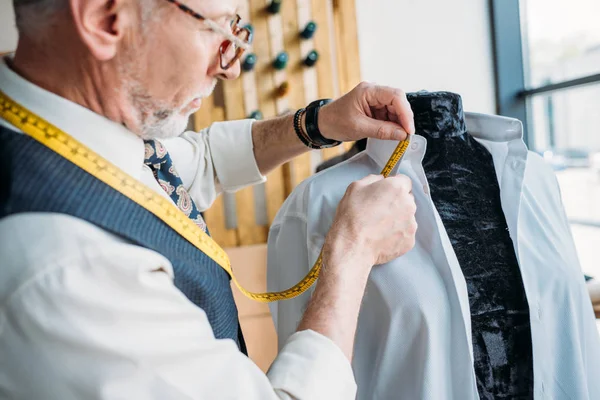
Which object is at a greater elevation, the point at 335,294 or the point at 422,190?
the point at 422,190

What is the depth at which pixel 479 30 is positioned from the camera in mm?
3670

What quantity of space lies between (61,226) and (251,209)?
2726 mm

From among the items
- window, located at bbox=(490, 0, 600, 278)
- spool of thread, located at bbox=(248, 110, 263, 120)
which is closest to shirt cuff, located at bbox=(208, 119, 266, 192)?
spool of thread, located at bbox=(248, 110, 263, 120)

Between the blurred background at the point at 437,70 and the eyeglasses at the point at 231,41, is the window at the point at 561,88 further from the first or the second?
the eyeglasses at the point at 231,41

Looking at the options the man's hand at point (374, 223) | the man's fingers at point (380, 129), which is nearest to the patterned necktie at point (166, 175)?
the man's hand at point (374, 223)

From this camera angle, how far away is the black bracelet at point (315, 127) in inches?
53.3

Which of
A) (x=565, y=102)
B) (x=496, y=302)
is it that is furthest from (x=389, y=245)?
(x=565, y=102)

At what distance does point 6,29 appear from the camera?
3246 millimetres

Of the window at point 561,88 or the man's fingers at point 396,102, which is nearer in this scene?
the man's fingers at point 396,102

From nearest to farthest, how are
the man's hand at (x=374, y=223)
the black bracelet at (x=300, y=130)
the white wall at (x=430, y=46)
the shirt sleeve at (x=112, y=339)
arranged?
the shirt sleeve at (x=112, y=339), the man's hand at (x=374, y=223), the black bracelet at (x=300, y=130), the white wall at (x=430, y=46)

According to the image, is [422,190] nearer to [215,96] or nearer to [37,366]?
[37,366]

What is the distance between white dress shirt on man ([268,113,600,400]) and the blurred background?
1860 mm

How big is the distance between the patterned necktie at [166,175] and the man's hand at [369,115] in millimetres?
395

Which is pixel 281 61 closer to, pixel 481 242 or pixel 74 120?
pixel 481 242
